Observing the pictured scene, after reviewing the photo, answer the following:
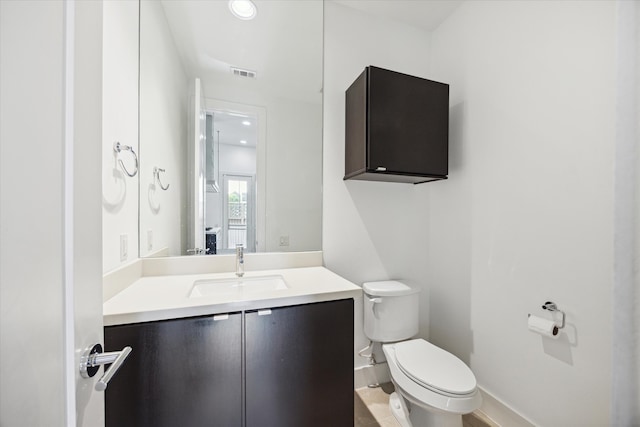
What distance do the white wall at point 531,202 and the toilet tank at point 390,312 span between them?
1.22 ft

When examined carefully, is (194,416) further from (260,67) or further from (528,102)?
(528,102)

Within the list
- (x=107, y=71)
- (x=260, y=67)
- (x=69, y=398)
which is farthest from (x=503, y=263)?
(x=107, y=71)

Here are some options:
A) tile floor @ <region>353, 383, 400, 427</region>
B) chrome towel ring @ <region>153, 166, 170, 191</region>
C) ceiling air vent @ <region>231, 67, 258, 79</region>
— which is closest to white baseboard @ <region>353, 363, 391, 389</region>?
tile floor @ <region>353, 383, 400, 427</region>

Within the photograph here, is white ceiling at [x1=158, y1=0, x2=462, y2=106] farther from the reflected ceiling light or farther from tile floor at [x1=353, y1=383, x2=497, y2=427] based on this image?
tile floor at [x1=353, y1=383, x2=497, y2=427]

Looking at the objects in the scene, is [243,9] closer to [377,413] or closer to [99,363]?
[99,363]

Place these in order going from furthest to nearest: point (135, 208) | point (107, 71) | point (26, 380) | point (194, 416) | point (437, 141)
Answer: point (437, 141), point (135, 208), point (107, 71), point (194, 416), point (26, 380)

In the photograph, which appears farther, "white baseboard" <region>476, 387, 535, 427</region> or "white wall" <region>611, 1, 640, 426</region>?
"white baseboard" <region>476, 387, 535, 427</region>

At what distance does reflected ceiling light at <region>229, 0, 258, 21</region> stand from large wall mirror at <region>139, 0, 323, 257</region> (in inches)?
0.9

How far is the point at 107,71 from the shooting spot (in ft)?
3.43

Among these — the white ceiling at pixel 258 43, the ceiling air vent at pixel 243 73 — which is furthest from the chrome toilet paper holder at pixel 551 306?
the ceiling air vent at pixel 243 73

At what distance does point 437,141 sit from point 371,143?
50 centimetres

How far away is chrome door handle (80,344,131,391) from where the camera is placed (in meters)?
0.46

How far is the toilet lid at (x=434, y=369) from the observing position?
1.16 meters

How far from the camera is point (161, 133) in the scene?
1.49m
